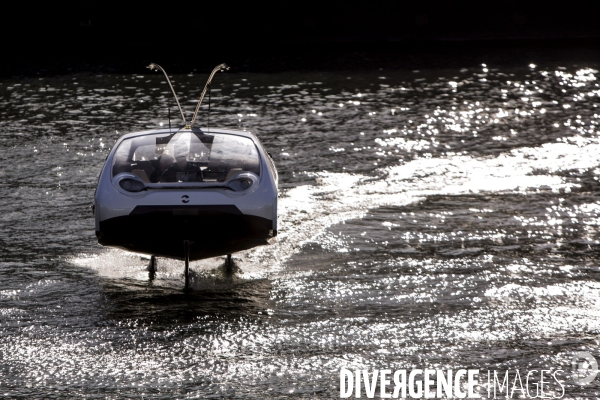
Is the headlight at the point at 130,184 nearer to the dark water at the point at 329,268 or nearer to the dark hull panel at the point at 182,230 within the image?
the dark hull panel at the point at 182,230

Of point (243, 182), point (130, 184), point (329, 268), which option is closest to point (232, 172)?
point (243, 182)

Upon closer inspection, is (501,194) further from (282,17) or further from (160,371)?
(282,17)

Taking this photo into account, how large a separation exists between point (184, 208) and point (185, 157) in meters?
0.93

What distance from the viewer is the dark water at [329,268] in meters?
6.43

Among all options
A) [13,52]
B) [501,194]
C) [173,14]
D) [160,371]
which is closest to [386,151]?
[501,194]

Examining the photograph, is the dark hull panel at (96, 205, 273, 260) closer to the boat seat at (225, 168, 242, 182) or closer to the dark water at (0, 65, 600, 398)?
the dark water at (0, 65, 600, 398)

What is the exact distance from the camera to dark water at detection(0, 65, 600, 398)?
21.1ft

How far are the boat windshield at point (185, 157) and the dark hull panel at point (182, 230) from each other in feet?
1.86

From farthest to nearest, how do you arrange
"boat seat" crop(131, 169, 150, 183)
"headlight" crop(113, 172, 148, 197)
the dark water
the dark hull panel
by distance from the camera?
"boat seat" crop(131, 169, 150, 183) < "headlight" crop(113, 172, 148, 197) < the dark hull panel < the dark water

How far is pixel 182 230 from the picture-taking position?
302 inches

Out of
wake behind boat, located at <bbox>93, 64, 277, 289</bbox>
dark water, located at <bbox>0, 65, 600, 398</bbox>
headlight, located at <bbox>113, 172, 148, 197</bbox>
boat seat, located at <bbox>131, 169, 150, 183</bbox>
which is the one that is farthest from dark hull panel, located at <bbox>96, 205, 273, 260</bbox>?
boat seat, located at <bbox>131, 169, 150, 183</bbox>

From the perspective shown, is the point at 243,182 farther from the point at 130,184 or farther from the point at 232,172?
the point at 130,184

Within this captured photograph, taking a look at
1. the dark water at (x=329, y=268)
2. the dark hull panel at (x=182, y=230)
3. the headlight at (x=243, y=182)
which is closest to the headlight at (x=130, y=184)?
the dark hull panel at (x=182, y=230)

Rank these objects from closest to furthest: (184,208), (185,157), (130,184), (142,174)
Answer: (184,208) < (130,184) < (142,174) < (185,157)
